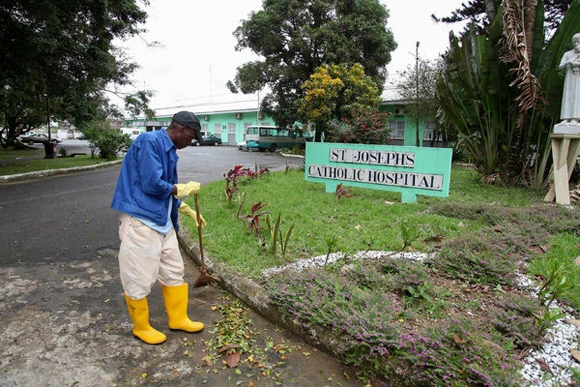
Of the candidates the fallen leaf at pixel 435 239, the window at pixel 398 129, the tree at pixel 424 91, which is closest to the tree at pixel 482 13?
the tree at pixel 424 91

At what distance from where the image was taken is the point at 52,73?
12.6 m

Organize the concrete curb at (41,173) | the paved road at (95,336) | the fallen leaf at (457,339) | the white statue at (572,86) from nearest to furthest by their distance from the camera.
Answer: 1. the fallen leaf at (457,339)
2. the paved road at (95,336)
3. the white statue at (572,86)
4. the concrete curb at (41,173)

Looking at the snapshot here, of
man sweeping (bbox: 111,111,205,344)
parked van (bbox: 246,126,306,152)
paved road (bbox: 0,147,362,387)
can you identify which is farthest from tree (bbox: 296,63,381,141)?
man sweeping (bbox: 111,111,205,344)

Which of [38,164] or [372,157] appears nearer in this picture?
[372,157]

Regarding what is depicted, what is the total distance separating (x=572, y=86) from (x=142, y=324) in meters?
7.53

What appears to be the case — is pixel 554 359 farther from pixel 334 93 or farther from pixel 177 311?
pixel 334 93

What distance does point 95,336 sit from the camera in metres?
3.08

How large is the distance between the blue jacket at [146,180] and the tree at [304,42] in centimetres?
1985

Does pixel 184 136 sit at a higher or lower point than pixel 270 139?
lower

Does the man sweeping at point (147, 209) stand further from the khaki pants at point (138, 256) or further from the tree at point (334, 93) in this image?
the tree at point (334, 93)

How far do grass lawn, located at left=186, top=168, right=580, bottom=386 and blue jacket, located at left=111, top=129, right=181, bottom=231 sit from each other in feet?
Answer: 3.86

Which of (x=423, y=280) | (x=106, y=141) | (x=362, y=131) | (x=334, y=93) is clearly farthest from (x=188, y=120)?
(x=334, y=93)

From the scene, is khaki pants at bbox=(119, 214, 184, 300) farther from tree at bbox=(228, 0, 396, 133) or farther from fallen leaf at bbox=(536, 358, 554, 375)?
tree at bbox=(228, 0, 396, 133)

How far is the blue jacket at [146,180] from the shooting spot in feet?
9.39
